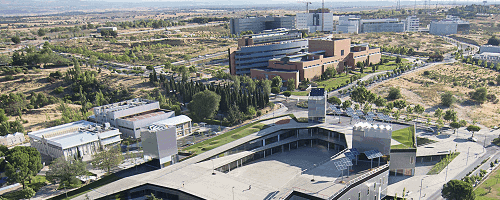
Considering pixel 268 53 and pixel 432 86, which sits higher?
pixel 268 53

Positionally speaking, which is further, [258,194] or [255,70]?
[255,70]

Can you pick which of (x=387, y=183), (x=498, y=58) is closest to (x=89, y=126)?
(x=387, y=183)

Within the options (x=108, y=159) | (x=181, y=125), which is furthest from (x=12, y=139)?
(x=181, y=125)

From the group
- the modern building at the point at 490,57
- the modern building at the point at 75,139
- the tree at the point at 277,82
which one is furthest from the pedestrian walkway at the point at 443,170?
the modern building at the point at 490,57

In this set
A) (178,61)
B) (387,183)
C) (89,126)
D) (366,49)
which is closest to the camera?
(387,183)

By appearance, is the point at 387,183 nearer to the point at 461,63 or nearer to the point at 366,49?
the point at 366,49
